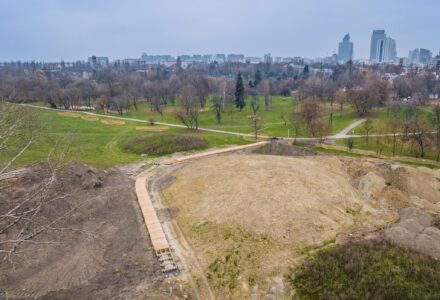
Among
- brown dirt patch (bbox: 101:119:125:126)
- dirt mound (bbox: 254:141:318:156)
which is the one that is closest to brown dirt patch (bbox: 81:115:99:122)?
brown dirt patch (bbox: 101:119:125:126)

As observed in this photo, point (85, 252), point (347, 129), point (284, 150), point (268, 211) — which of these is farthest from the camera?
point (347, 129)

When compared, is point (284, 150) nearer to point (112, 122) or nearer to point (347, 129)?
point (347, 129)

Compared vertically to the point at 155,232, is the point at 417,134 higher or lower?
higher

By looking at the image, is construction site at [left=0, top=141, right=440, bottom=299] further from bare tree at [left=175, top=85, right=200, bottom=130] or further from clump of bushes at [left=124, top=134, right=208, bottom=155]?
bare tree at [left=175, top=85, right=200, bottom=130]

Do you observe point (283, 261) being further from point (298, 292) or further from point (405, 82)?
point (405, 82)

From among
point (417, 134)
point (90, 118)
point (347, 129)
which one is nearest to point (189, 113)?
point (90, 118)

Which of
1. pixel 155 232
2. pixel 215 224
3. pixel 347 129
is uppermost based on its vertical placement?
pixel 347 129

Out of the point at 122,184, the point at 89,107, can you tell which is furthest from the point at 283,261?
the point at 89,107

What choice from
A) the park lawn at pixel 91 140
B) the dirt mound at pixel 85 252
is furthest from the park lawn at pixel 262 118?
the dirt mound at pixel 85 252

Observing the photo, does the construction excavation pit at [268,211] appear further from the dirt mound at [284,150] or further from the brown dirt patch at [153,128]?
the brown dirt patch at [153,128]
